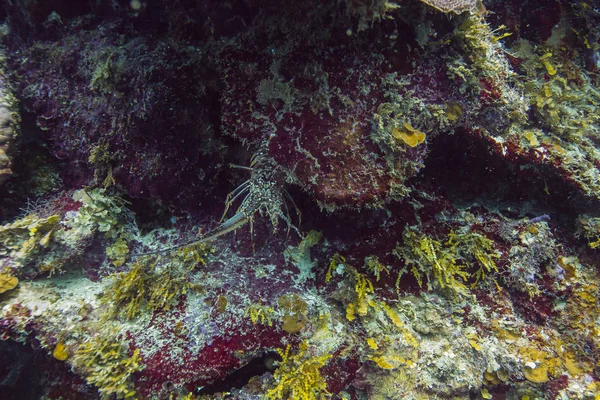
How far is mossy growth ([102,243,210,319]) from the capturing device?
3225mm

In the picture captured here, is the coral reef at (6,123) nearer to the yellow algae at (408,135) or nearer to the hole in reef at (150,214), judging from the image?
the hole in reef at (150,214)

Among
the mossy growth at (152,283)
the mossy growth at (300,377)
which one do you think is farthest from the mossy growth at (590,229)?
the mossy growth at (152,283)

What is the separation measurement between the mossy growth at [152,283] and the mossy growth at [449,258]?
247cm

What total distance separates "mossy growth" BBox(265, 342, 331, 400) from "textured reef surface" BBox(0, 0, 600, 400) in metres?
0.03

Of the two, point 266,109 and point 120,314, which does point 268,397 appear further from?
point 266,109

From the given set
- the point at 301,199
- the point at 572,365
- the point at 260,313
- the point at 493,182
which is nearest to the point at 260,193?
the point at 301,199

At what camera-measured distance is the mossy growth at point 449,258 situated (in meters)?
3.32

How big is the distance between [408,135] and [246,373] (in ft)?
9.95

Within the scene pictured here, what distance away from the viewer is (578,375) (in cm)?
303

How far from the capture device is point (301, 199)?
3.70 m

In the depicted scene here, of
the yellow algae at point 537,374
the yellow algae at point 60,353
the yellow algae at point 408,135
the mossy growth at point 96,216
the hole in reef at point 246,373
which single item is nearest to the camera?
the yellow algae at point 408,135

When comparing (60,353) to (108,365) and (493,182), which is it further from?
(493,182)

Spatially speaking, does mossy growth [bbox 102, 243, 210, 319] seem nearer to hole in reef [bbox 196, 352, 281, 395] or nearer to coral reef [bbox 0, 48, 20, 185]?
hole in reef [bbox 196, 352, 281, 395]

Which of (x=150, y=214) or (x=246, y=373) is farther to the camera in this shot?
(x=150, y=214)
